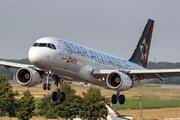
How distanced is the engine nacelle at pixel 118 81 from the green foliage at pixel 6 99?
2079 inches

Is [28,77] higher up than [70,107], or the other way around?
[28,77]

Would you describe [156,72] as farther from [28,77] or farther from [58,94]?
[28,77]

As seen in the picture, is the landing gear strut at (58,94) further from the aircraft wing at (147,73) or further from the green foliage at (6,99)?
the green foliage at (6,99)

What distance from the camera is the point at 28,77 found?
109 feet

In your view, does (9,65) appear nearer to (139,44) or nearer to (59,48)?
(59,48)

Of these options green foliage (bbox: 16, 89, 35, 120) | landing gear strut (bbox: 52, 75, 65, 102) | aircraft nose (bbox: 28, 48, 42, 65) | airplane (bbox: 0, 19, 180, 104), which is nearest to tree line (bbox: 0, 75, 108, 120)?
green foliage (bbox: 16, 89, 35, 120)

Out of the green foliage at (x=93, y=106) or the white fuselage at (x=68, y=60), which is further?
the green foliage at (x=93, y=106)

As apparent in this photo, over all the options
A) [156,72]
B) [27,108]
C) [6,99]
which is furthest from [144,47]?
[6,99]

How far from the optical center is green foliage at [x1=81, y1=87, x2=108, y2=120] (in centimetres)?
7244

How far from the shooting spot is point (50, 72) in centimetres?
2978

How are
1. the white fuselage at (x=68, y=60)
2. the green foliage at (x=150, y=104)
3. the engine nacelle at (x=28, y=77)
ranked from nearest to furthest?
the white fuselage at (x=68, y=60) → the engine nacelle at (x=28, y=77) → the green foliage at (x=150, y=104)

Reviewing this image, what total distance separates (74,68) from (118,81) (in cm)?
458

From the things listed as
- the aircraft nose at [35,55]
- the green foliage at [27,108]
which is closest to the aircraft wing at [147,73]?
the aircraft nose at [35,55]

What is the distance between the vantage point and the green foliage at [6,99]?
80.9 m
